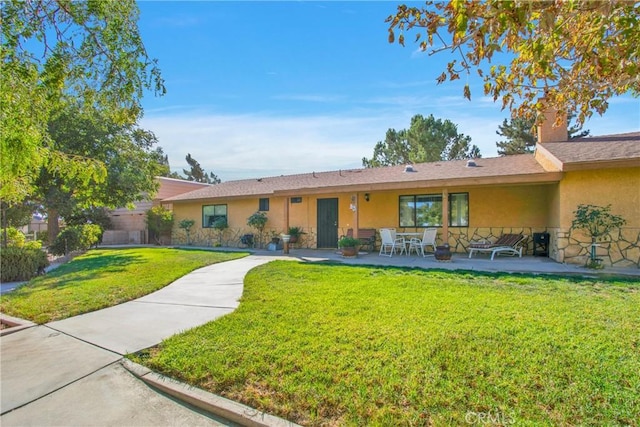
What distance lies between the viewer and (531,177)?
363 inches

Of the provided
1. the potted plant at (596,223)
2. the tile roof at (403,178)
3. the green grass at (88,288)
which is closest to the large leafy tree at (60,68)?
the green grass at (88,288)

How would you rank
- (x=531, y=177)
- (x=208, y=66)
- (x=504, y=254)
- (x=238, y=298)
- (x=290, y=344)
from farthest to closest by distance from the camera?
(x=504, y=254) < (x=531, y=177) < (x=208, y=66) < (x=238, y=298) < (x=290, y=344)

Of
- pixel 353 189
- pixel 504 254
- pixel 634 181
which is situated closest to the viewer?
pixel 634 181

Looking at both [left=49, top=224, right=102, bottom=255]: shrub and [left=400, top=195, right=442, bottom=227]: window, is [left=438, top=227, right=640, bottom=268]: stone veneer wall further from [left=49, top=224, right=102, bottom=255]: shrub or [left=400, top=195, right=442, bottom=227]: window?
[left=49, top=224, right=102, bottom=255]: shrub

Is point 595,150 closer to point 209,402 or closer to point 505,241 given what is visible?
point 505,241

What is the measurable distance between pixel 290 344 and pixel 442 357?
1463 millimetres

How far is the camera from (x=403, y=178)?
12234 millimetres

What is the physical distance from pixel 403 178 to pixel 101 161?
11.1 metres

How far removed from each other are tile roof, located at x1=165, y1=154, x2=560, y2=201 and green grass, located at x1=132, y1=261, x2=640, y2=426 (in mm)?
4800

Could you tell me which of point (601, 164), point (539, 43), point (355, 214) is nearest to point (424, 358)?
point (539, 43)

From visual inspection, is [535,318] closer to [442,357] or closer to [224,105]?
[442,357]

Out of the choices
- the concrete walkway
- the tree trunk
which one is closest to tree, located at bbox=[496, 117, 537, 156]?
the concrete walkway

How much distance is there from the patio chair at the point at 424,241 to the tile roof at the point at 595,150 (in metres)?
3.83

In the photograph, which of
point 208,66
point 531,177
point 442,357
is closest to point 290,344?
point 442,357
